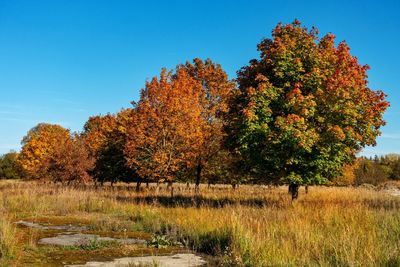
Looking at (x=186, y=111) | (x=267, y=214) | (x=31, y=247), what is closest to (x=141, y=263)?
(x=31, y=247)

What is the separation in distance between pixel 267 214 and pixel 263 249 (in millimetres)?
4849

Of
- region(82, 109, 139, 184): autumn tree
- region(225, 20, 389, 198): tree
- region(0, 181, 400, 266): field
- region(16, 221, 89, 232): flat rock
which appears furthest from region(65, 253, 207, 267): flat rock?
region(82, 109, 139, 184): autumn tree

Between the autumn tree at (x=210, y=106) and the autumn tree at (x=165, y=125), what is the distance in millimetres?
1173

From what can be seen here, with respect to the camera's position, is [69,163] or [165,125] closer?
[165,125]

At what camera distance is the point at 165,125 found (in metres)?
26.4

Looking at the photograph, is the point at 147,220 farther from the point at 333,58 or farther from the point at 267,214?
the point at 333,58

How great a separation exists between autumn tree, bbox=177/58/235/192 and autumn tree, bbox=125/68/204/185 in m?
1.17

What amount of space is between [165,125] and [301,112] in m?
12.6

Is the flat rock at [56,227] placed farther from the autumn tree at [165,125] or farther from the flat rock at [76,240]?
the autumn tree at [165,125]

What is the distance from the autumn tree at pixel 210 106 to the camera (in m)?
28.0

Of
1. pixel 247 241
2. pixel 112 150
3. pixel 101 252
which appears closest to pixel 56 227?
pixel 101 252

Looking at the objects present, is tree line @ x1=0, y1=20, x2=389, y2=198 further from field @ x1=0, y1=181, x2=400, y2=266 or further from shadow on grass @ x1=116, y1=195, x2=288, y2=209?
field @ x1=0, y1=181, x2=400, y2=266

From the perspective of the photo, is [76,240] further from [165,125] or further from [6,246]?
[165,125]

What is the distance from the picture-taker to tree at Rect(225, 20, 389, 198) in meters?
15.6
